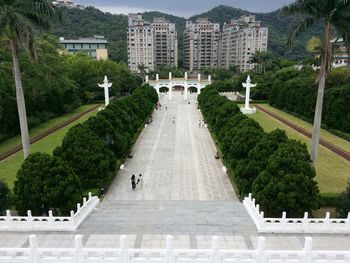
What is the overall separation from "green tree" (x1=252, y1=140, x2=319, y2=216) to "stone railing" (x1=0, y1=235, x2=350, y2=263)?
4.27 meters

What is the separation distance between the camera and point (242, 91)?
82062mm

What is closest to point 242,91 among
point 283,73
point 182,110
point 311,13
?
point 283,73

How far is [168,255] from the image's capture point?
1047 cm

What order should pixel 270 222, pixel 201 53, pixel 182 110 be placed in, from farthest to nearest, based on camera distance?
pixel 201 53 → pixel 182 110 → pixel 270 222

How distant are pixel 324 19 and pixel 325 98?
27.4m

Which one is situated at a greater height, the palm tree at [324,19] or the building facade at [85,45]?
the building facade at [85,45]

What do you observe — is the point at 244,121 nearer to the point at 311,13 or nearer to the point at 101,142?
the point at 311,13

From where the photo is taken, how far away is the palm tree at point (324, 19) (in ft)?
57.6

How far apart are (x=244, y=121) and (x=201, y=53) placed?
398 feet

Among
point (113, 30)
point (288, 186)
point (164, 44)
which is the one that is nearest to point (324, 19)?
point (288, 186)

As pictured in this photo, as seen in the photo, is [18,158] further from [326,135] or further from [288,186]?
[326,135]

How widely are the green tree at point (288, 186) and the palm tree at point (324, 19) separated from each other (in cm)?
580

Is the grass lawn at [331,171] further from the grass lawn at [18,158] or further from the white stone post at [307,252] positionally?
the grass lawn at [18,158]

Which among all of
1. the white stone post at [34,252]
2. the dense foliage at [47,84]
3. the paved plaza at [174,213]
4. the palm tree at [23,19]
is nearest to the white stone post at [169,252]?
the paved plaza at [174,213]
